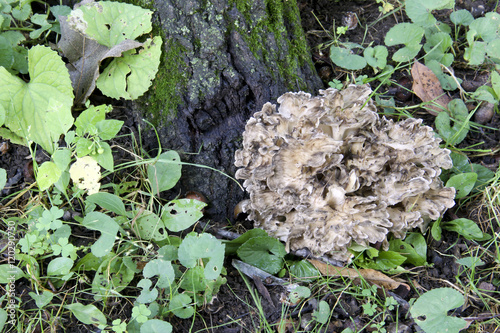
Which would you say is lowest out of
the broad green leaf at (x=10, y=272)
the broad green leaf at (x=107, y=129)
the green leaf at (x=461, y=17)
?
the broad green leaf at (x=10, y=272)

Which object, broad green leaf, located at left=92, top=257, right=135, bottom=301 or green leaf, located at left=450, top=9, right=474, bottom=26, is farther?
green leaf, located at left=450, top=9, right=474, bottom=26

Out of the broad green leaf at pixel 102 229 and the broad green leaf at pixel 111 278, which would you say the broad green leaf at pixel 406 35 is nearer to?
the broad green leaf at pixel 102 229

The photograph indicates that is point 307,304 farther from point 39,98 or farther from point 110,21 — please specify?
point 110,21

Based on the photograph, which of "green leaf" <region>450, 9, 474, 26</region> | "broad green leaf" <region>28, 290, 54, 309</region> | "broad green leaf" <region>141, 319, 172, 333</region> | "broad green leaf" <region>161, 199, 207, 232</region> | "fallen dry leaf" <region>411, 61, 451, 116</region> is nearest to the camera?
"broad green leaf" <region>141, 319, 172, 333</region>

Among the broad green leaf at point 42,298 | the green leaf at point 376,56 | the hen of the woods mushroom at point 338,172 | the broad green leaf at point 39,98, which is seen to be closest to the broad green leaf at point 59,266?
the broad green leaf at point 42,298

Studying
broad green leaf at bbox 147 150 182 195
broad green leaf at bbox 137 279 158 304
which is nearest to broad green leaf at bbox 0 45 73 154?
broad green leaf at bbox 147 150 182 195

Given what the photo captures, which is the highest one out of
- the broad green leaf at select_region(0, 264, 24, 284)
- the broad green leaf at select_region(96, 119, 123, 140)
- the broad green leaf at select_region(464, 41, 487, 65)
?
the broad green leaf at select_region(464, 41, 487, 65)

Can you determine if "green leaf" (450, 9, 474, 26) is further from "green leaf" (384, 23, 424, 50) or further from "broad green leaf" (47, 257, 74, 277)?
"broad green leaf" (47, 257, 74, 277)
